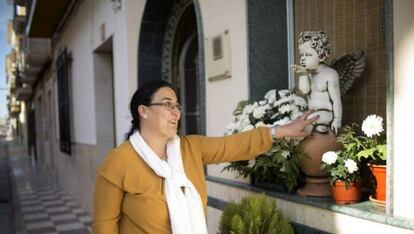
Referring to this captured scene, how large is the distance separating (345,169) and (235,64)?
4.32 feet

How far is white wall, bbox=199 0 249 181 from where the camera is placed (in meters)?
3.08

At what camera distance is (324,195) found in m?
2.41

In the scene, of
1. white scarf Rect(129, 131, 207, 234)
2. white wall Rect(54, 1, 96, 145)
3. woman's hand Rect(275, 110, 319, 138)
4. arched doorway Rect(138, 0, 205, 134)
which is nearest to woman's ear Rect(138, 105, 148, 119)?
white scarf Rect(129, 131, 207, 234)

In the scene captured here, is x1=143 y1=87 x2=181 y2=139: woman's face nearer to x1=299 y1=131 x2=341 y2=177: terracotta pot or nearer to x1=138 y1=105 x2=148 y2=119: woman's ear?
x1=138 y1=105 x2=148 y2=119: woman's ear

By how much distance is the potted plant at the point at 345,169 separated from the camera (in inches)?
85.0

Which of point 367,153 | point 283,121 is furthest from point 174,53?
point 367,153

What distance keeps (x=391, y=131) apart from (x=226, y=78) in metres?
1.62

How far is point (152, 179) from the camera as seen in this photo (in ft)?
6.49

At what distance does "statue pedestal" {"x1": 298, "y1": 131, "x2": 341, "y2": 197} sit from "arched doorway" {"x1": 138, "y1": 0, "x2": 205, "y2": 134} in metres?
2.48

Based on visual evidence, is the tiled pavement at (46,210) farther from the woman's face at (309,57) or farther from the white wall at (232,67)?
the woman's face at (309,57)

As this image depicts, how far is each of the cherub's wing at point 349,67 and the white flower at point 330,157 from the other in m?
0.56

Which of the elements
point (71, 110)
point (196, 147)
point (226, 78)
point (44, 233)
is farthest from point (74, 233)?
point (196, 147)

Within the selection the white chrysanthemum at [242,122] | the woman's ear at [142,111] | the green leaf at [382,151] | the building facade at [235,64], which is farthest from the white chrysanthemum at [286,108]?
the woman's ear at [142,111]

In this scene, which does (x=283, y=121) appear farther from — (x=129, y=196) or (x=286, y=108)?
(x=129, y=196)
